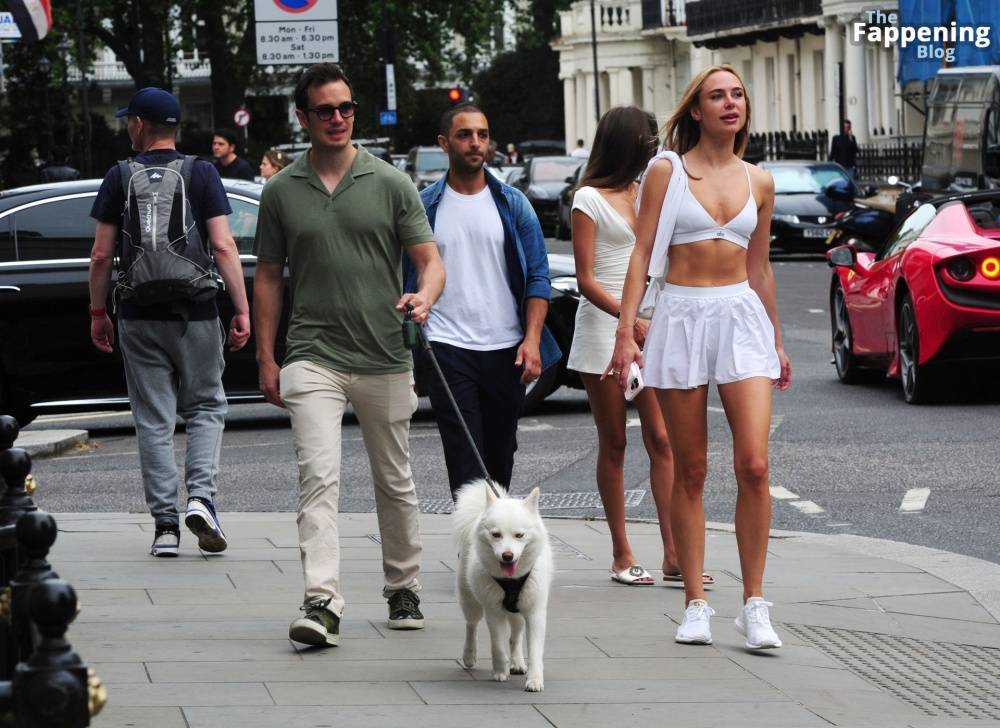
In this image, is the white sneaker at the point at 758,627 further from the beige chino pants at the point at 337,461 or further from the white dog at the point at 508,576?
the beige chino pants at the point at 337,461

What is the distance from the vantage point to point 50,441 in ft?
43.0

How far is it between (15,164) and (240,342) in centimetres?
5888

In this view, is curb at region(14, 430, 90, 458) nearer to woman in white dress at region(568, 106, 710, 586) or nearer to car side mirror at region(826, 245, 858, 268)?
car side mirror at region(826, 245, 858, 268)

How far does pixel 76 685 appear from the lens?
3408 mm

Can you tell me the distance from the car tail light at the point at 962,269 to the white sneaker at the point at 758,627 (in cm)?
761

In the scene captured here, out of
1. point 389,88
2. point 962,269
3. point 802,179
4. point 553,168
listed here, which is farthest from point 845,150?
point 962,269

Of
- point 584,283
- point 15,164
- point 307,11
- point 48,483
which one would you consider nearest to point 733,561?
point 584,283

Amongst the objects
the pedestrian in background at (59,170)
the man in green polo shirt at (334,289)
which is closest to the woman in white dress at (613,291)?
the man in green polo shirt at (334,289)

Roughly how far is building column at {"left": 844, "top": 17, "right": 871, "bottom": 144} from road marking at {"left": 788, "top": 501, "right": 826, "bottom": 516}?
50304mm

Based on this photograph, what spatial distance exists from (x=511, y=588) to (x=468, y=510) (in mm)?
369

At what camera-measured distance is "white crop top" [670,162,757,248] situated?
6750 mm

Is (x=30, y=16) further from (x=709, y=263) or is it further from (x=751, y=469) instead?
(x=751, y=469)

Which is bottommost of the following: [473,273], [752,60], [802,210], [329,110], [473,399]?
[802,210]

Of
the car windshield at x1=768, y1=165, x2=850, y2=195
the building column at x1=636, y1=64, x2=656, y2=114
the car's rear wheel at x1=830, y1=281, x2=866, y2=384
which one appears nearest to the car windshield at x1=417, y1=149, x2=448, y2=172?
the car windshield at x1=768, y1=165, x2=850, y2=195
